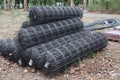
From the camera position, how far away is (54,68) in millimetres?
3559

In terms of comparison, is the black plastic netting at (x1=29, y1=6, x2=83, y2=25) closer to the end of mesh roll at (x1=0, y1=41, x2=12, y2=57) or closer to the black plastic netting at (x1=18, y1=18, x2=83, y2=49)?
the black plastic netting at (x1=18, y1=18, x2=83, y2=49)

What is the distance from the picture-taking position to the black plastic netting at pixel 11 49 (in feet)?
13.5

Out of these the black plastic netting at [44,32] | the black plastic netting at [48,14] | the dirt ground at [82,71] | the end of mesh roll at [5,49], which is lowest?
the dirt ground at [82,71]

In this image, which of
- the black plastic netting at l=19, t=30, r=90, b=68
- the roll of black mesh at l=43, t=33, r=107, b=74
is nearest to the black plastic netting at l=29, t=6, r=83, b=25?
the black plastic netting at l=19, t=30, r=90, b=68

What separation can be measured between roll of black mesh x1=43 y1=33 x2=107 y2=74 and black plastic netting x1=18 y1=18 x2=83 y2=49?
0.38 m

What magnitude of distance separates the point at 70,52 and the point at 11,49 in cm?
117

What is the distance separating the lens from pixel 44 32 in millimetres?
4145

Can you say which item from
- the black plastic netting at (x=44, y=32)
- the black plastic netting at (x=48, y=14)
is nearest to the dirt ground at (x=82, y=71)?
the black plastic netting at (x=44, y=32)

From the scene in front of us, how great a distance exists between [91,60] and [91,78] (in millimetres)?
684

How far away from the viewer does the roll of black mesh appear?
140 inches

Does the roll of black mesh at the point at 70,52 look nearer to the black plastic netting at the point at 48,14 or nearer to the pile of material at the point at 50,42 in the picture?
the pile of material at the point at 50,42

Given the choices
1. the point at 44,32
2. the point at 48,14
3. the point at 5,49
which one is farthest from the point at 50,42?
the point at 5,49

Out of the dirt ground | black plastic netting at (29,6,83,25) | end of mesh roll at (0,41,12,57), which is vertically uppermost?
black plastic netting at (29,6,83,25)

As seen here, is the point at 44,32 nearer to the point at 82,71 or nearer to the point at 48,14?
the point at 48,14
